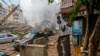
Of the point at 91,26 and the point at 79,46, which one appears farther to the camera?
the point at 79,46

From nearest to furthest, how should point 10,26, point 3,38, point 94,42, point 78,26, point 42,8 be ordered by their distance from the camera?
point 94,42, point 78,26, point 3,38, point 10,26, point 42,8

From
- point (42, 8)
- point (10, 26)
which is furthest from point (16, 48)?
point (42, 8)

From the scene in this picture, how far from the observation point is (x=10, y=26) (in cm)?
4072

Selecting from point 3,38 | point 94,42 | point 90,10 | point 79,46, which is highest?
point 90,10

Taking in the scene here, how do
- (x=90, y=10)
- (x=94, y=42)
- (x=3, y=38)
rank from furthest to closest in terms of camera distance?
1. (x=3, y=38)
2. (x=90, y=10)
3. (x=94, y=42)

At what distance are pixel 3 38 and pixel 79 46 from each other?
23.0m

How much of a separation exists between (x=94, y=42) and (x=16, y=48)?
16489mm

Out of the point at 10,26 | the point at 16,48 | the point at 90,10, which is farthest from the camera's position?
the point at 10,26

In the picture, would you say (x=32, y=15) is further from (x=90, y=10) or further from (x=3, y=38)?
(x=90, y=10)

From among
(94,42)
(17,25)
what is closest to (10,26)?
(17,25)

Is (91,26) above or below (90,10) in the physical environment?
below

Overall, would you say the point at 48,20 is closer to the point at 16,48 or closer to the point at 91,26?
the point at 16,48

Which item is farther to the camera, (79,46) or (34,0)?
(34,0)

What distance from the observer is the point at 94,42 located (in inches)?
246
